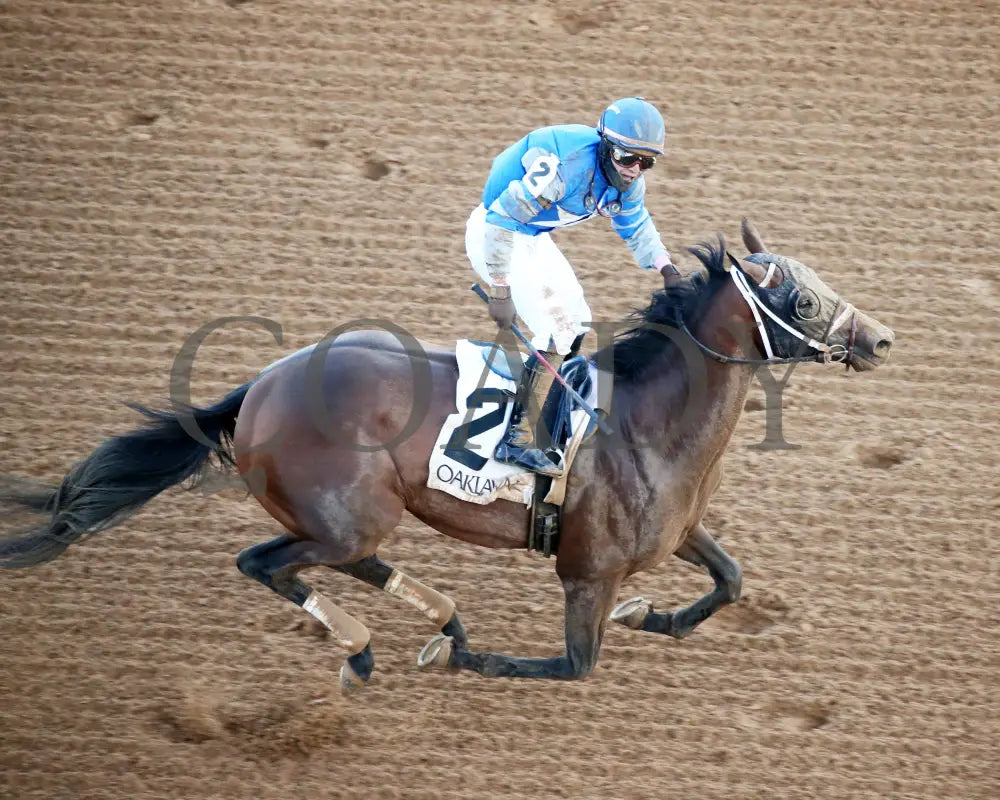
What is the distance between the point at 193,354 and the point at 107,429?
1.97ft

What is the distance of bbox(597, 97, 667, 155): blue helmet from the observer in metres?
3.88

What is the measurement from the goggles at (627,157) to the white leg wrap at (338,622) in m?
2.17

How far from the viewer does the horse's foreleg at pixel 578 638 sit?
4383 mm

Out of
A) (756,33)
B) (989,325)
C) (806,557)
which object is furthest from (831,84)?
(806,557)

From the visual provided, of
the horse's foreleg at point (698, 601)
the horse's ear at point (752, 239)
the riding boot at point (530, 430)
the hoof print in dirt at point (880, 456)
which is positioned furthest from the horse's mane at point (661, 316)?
the hoof print in dirt at point (880, 456)

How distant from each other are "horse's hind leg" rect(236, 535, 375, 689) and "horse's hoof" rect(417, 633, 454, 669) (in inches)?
9.9

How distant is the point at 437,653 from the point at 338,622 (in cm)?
45

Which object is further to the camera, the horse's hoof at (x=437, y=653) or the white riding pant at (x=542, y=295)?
the horse's hoof at (x=437, y=653)

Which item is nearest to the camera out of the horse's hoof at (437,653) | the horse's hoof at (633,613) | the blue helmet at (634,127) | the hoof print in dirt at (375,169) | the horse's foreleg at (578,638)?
the blue helmet at (634,127)

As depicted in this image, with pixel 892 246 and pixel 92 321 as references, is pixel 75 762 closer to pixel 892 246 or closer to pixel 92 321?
pixel 92 321

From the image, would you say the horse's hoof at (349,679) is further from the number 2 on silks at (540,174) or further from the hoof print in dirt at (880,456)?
the hoof print in dirt at (880,456)

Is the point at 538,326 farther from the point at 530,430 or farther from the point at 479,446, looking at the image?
the point at 479,446

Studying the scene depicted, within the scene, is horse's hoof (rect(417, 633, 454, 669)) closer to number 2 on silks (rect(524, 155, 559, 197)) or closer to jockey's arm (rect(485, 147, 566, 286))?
jockey's arm (rect(485, 147, 566, 286))

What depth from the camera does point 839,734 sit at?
4.84 metres
